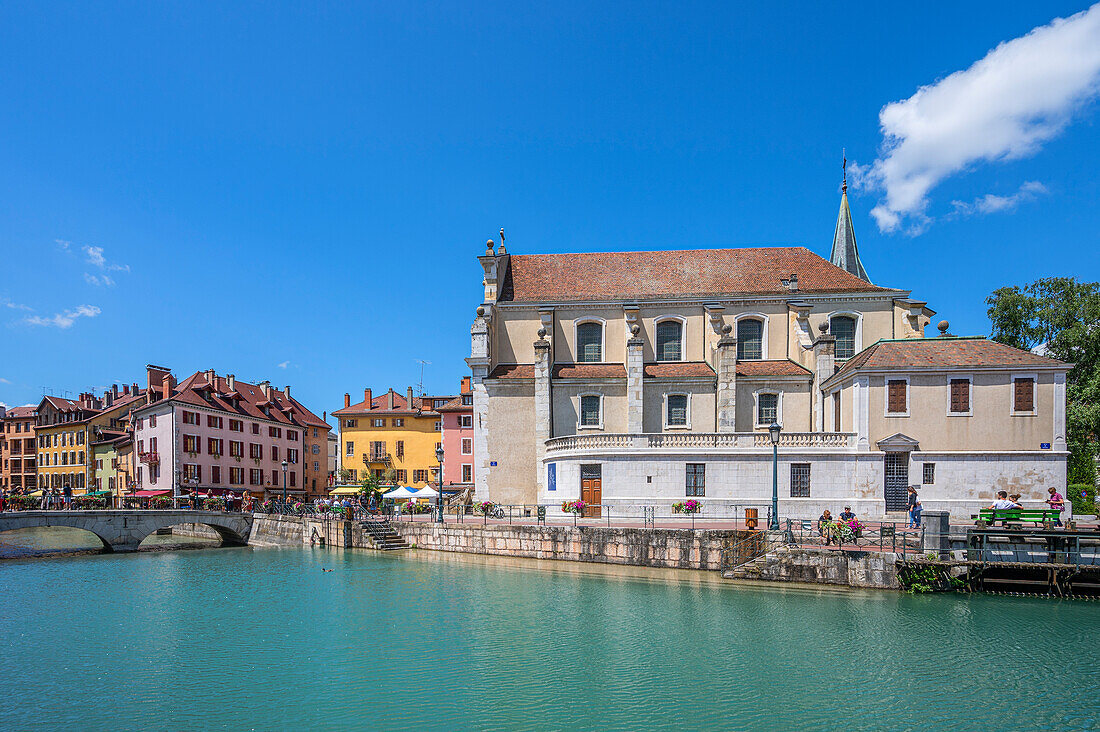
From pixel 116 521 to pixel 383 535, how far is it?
559 inches

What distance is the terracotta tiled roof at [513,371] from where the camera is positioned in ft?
118

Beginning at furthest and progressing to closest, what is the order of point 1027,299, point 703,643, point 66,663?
point 1027,299 < point 703,643 < point 66,663

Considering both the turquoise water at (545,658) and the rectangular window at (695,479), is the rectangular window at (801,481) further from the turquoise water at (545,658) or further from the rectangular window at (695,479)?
the turquoise water at (545,658)

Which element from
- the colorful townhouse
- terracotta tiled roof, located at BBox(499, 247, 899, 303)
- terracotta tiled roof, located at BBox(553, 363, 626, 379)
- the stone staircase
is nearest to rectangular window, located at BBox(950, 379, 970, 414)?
terracotta tiled roof, located at BBox(499, 247, 899, 303)

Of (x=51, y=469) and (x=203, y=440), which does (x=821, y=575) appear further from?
(x=51, y=469)

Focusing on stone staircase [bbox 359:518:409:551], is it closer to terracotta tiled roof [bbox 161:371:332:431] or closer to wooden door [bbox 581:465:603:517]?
wooden door [bbox 581:465:603:517]

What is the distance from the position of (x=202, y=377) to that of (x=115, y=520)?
964 inches

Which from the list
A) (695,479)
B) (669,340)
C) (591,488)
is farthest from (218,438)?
(695,479)

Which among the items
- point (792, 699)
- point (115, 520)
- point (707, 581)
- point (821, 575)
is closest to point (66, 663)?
point (792, 699)

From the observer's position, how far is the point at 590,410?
35312 mm

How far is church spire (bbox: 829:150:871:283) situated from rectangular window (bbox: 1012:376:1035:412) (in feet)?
63.7

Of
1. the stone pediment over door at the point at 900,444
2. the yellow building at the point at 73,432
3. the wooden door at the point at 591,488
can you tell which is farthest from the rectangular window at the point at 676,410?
the yellow building at the point at 73,432

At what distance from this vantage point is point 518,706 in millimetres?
11211

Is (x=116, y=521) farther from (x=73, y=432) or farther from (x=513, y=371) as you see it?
(x=73, y=432)
